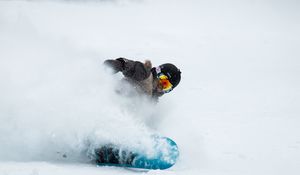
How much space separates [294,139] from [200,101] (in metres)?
2.81

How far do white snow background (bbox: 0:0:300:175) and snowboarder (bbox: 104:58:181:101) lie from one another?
0.22 m

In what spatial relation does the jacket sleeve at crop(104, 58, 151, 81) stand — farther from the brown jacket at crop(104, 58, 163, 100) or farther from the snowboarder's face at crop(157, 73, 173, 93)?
the snowboarder's face at crop(157, 73, 173, 93)

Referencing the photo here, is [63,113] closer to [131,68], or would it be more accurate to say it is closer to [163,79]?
[131,68]

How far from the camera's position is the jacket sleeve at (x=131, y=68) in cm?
504

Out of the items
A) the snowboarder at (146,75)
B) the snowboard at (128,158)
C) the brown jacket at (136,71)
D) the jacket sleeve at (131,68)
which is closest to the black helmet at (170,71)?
the snowboarder at (146,75)

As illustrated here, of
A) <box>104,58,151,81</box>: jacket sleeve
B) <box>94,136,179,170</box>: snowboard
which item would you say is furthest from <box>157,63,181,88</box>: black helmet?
<box>94,136,179,170</box>: snowboard

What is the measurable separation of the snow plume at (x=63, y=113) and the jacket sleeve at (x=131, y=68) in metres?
0.18

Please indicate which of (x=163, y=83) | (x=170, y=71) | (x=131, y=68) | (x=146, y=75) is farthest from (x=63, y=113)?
(x=170, y=71)

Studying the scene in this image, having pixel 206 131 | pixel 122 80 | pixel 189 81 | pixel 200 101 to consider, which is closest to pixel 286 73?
pixel 189 81

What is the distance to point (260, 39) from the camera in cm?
1770

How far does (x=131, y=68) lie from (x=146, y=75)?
0.73 feet

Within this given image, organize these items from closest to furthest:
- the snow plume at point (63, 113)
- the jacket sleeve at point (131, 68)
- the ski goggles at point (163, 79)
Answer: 1. the snow plume at point (63, 113)
2. the jacket sleeve at point (131, 68)
3. the ski goggles at point (163, 79)

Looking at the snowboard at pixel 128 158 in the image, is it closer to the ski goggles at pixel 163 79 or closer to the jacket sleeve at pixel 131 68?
the jacket sleeve at pixel 131 68

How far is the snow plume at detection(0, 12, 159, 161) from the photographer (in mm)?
4434
